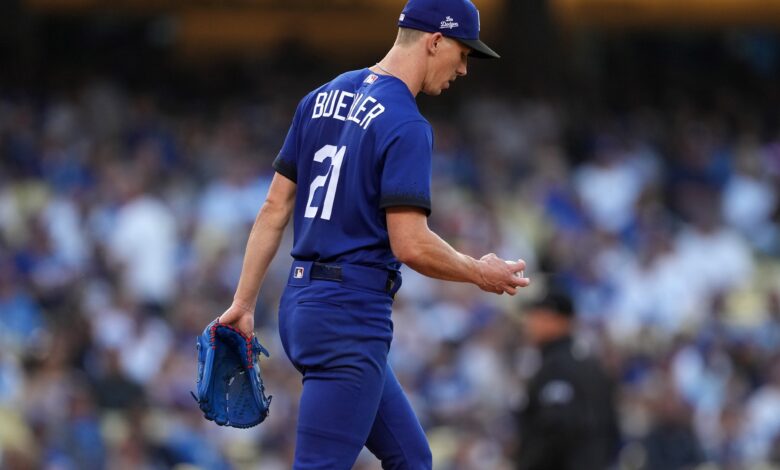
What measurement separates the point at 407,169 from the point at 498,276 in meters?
0.46

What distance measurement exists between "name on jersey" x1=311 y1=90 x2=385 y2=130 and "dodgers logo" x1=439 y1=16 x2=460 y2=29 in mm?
342

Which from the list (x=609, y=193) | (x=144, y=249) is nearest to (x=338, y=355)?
(x=144, y=249)

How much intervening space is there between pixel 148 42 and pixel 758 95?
7782 mm

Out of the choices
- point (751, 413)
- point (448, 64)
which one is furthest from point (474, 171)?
point (448, 64)

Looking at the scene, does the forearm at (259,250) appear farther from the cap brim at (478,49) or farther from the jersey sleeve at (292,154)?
the cap brim at (478,49)

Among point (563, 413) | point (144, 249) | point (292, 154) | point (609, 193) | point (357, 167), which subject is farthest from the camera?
point (609, 193)

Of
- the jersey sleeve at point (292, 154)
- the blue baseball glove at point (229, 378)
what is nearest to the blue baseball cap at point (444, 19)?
the jersey sleeve at point (292, 154)

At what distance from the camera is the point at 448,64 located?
15.6ft

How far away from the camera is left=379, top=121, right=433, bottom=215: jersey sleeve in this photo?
448 cm

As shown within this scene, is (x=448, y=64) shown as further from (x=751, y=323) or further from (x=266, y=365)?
(x=751, y=323)

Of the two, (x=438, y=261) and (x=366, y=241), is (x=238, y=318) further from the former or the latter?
(x=438, y=261)

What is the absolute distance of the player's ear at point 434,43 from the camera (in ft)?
15.4

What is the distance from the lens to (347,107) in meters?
4.72

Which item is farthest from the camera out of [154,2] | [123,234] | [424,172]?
[154,2]
